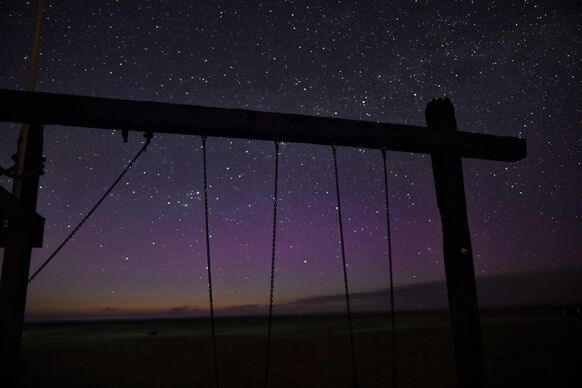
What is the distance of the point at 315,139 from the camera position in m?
3.92

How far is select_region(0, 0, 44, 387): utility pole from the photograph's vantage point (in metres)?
4.21

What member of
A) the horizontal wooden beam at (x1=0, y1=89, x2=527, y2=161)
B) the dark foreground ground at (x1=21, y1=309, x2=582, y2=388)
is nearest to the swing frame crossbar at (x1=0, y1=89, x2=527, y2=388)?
the horizontal wooden beam at (x1=0, y1=89, x2=527, y2=161)

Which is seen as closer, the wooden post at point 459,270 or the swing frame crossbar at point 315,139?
the swing frame crossbar at point 315,139

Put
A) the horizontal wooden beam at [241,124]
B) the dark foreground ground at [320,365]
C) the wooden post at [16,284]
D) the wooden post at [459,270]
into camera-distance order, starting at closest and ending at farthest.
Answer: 1. the horizontal wooden beam at [241,124]
2. the wooden post at [459,270]
3. the wooden post at [16,284]
4. the dark foreground ground at [320,365]

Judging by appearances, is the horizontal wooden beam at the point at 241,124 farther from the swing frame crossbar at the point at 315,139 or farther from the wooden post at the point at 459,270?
the wooden post at the point at 459,270

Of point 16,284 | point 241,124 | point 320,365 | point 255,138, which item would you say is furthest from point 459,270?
point 320,365

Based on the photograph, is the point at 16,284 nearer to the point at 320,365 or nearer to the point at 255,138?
the point at 255,138

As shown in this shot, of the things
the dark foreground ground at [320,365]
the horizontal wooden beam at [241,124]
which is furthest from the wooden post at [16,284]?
the dark foreground ground at [320,365]

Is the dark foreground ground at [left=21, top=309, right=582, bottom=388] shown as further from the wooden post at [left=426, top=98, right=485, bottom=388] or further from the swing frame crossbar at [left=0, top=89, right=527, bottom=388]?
the swing frame crossbar at [left=0, top=89, right=527, bottom=388]

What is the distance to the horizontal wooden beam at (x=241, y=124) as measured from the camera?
3.33 metres

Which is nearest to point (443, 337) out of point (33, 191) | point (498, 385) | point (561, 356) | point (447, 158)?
point (561, 356)

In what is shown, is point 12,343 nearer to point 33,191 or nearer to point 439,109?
point 33,191

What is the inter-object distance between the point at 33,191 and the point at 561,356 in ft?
52.9

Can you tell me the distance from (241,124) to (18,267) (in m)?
2.95
